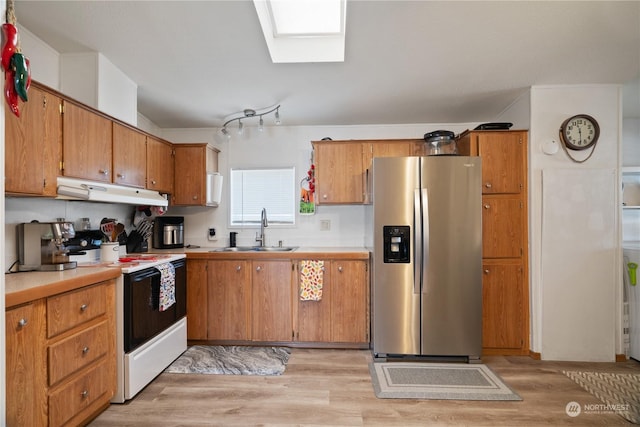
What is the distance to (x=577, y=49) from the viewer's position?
2.16 m

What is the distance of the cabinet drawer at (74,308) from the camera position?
1.59 metres

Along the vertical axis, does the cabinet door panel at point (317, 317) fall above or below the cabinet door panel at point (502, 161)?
below

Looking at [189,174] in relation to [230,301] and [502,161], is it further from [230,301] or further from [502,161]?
[502,161]

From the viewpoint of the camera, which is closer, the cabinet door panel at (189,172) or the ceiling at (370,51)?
the ceiling at (370,51)

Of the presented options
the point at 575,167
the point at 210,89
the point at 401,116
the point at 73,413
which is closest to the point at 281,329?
the point at 73,413

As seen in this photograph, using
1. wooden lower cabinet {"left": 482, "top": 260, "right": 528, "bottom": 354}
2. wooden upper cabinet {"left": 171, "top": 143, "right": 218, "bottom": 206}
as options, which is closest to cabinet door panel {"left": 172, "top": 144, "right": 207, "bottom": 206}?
wooden upper cabinet {"left": 171, "top": 143, "right": 218, "bottom": 206}

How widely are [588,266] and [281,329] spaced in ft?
9.30

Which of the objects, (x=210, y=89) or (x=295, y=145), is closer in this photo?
(x=210, y=89)

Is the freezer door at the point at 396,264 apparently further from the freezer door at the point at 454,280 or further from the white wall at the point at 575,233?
the white wall at the point at 575,233

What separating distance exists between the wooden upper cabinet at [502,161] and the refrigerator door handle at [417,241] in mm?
717

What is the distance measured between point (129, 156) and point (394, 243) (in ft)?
7.75

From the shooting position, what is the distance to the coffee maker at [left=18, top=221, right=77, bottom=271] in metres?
1.94

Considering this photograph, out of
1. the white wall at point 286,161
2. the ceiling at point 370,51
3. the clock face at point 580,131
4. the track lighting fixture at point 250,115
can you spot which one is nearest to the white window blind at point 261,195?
the white wall at point 286,161

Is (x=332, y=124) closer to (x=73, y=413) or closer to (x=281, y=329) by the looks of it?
(x=281, y=329)
